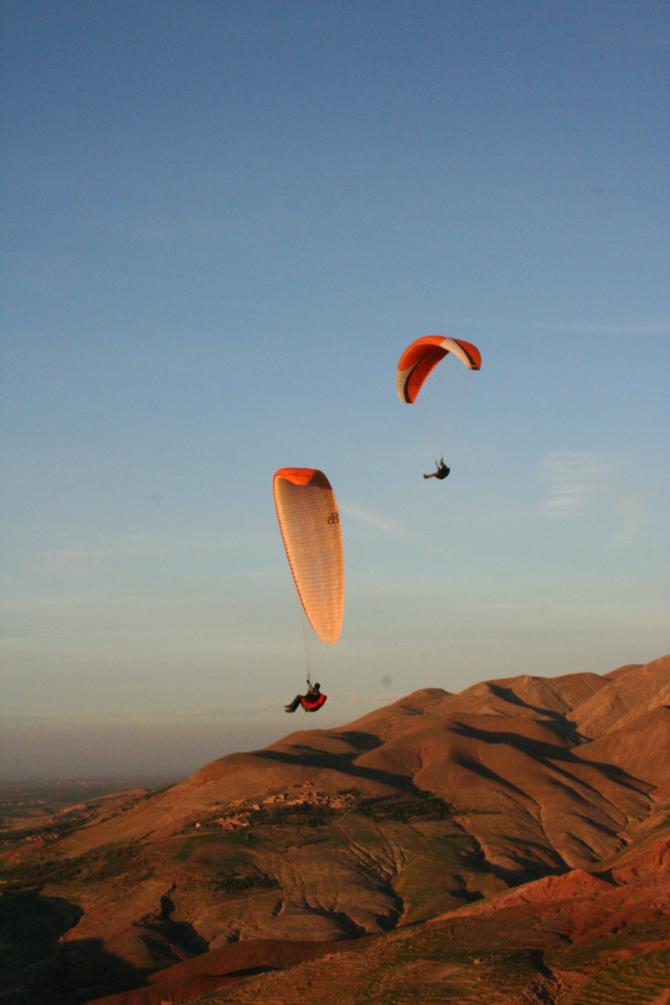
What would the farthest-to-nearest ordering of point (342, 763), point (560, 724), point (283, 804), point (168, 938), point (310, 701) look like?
point (560, 724)
point (342, 763)
point (283, 804)
point (168, 938)
point (310, 701)

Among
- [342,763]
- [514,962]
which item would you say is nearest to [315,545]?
[514,962]

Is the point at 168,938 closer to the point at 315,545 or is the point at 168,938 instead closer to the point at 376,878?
the point at 376,878

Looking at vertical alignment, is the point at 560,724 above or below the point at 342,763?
above

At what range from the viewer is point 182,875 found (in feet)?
308

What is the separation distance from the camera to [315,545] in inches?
1479

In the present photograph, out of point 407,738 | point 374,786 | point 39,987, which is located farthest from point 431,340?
point 407,738

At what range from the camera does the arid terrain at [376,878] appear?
50781 mm

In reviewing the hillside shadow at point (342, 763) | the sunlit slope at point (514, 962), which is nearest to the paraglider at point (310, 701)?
the sunlit slope at point (514, 962)

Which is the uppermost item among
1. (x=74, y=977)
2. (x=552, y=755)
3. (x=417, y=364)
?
(x=417, y=364)

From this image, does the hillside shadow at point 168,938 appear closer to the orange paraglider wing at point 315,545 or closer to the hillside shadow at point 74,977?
the hillside shadow at point 74,977

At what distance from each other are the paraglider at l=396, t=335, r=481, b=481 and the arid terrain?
86.7 feet

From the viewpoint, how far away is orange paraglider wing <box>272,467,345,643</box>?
1463 inches

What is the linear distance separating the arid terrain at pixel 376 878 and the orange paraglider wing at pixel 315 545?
20182 millimetres

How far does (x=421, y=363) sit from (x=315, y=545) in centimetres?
925
